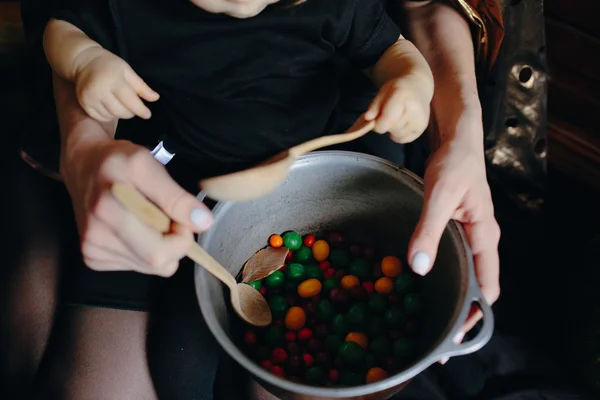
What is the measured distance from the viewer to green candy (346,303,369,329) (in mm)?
832

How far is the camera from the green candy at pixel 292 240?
859 millimetres

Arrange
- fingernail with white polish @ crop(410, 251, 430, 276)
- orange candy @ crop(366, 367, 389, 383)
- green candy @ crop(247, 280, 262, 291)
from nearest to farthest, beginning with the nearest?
fingernail with white polish @ crop(410, 251, 430, 276), orange candy @ crop(366, 367, 389, 383), green candy @ crop(247, 280, 262, 291)

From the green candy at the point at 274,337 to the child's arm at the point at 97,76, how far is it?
1.17 feet

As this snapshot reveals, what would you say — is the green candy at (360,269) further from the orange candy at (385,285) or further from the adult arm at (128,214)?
the adult arm at (128,214)

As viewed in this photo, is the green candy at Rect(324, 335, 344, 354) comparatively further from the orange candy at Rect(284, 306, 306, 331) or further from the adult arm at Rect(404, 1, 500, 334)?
the adult arm at Rect(404, 1, 500, 334)

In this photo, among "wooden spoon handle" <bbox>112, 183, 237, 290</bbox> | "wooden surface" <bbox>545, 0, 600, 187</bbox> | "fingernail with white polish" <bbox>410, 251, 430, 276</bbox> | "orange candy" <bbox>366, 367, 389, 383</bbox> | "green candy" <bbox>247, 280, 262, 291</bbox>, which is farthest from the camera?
"wooden surface" <bbox>545, 0, 600, 187</bbox>

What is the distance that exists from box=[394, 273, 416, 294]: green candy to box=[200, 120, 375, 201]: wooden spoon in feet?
0.88

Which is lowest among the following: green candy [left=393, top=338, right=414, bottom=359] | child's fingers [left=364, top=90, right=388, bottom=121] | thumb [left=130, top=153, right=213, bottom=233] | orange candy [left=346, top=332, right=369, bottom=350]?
orange candy [left=346, top=332, right=369, bottom=350]

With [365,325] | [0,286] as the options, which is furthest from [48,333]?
[365,325]

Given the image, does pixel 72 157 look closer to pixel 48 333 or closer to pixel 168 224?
pixel 168 224

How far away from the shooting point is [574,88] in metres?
1.17

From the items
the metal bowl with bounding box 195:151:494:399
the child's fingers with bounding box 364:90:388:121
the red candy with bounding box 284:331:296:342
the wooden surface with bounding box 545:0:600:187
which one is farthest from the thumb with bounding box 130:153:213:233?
the wooden surface with bounding box 545:0:600:187

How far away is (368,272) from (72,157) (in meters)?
0.46

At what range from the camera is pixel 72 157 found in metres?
0.66
